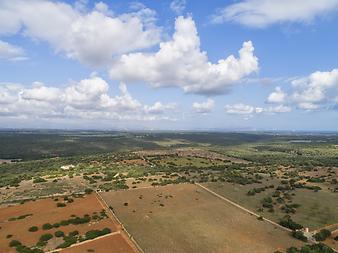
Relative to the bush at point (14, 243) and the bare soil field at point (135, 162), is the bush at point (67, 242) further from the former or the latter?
the bare soil field at point (135, 162)

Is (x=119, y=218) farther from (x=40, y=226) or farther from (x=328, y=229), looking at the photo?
(x=328, y=229)

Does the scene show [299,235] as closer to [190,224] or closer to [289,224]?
[289,224]

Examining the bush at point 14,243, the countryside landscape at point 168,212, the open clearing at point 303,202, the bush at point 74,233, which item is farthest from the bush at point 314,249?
the bush at point 14,243

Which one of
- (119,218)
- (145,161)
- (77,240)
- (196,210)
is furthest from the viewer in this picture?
(145,161)

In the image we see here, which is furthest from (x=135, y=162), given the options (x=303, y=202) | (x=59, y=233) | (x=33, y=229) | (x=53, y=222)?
(x=59, y=233)

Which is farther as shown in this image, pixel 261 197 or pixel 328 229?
pixel 261 197

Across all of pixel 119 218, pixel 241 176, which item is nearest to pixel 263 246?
pixel 119 218
